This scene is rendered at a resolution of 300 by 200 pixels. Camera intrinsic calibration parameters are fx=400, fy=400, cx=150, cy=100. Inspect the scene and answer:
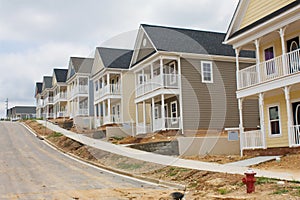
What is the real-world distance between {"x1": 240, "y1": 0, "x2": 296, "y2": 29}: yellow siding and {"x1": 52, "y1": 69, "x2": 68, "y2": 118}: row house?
38.4m

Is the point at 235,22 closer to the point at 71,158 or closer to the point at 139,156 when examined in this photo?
the point at 139,156

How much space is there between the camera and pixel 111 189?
12.8m

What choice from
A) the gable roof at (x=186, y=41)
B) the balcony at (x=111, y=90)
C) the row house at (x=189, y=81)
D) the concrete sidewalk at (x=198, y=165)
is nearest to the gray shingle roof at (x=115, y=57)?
the balcony at (x=111, y=90)

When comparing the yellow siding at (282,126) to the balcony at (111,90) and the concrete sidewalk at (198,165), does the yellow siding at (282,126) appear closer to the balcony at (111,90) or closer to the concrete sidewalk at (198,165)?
the concrete sidewalk at (198,165)

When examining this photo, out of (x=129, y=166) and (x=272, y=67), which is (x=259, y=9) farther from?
(x=129, y=166)

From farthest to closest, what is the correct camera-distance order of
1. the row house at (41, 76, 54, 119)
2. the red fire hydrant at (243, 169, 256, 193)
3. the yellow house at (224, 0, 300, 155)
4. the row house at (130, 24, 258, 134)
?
the row house at (41, 76, 54, 119), the row house at (130, 24, 258, 134), the yellow house at (224, 0, 300, 155), the red fire hydrant at (243, 169, 256, 193)

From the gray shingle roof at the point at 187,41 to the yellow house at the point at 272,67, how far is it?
284 inches

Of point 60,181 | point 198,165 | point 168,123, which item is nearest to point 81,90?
point 168,123

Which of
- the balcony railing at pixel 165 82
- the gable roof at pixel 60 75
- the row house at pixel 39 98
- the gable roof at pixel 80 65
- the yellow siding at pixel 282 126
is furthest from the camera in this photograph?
the row house at pixel 39 98

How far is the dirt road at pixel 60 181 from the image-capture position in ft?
39.2

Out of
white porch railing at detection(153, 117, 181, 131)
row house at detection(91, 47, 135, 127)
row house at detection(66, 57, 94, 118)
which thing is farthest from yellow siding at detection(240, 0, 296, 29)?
row house at detection(66, 57, 94, 118)

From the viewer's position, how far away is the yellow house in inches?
687

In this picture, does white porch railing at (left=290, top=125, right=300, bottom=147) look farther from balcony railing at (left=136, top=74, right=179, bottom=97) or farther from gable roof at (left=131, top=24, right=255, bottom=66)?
gable roof at (left=131, top=24, right=255, bottom=66)

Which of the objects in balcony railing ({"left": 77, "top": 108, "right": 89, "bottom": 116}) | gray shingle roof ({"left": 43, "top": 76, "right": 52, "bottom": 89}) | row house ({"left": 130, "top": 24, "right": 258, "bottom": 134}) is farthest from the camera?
gray shingle roof ({"left": 43, "top": 76, "right": 52, "bottom": 89})
